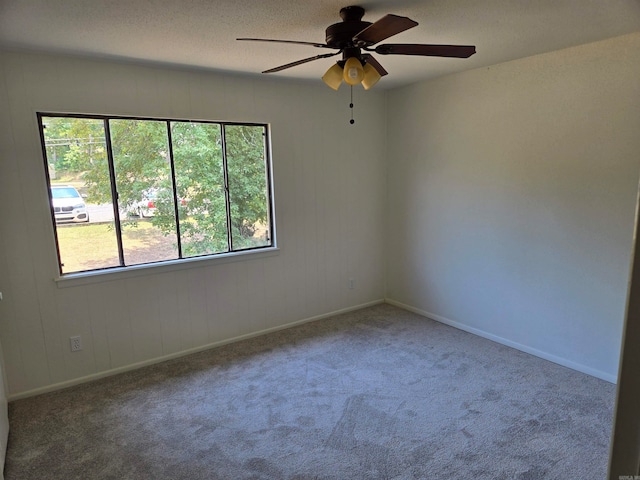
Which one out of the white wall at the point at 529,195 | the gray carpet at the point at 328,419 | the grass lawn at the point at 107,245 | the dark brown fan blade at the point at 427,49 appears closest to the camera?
the dark brown fan blade at the point at 427,49

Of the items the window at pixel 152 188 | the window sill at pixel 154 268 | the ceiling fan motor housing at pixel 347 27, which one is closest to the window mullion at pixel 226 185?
the window at pixel 152 188

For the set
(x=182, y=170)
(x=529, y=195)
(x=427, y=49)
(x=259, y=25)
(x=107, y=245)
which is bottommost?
(x=107, y=245)

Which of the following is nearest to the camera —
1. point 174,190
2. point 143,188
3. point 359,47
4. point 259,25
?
point 359,47

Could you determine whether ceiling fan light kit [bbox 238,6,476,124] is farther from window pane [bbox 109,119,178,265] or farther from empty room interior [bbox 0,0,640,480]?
window pane [bbox 109,119,178,265]

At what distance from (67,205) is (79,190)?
0.46ft

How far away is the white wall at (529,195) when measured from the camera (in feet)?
9.21

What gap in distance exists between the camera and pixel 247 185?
3824 mm

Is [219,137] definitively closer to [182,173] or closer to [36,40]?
[182,173]

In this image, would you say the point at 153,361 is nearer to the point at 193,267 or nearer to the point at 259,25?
the point at 193,267

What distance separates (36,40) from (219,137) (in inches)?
57.8

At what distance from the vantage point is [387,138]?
4574mm

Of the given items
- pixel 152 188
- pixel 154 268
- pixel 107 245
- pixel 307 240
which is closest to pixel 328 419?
pixel 154 268

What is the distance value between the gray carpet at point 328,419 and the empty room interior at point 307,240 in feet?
0.06

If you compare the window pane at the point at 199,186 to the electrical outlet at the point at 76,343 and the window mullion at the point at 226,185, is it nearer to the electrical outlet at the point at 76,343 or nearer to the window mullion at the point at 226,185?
the window mullion at the point at 226,185
